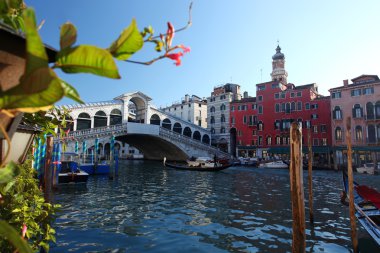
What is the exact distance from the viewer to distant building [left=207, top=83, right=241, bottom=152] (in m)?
39.6

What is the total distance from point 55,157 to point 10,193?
472 inches

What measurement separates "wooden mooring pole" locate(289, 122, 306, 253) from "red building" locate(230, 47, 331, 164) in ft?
82.9

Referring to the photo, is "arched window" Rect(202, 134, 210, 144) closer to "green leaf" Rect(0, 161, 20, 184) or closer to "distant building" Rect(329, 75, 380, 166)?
"distant building" Rect(329, 75, 380, 166)

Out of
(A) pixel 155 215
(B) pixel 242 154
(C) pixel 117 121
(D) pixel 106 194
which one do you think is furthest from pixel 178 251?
(B) pixel 242 154

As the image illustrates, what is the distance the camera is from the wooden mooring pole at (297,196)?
4.00m

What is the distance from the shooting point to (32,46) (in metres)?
0.60

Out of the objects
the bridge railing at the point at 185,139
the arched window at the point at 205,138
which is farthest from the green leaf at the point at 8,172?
the arched window at the point at 205,138

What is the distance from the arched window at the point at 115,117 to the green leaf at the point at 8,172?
31595mm

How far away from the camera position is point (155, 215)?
308 inches

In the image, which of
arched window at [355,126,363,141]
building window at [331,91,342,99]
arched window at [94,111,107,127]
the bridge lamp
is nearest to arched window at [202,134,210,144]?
arched window at [94,111,107,127]

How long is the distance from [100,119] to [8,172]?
3094 centimetres

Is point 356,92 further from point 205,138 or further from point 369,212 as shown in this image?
point 369,212

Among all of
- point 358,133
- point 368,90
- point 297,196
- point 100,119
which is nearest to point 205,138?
point 100,119

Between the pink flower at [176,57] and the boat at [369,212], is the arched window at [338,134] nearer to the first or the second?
the boat at [369,212]
